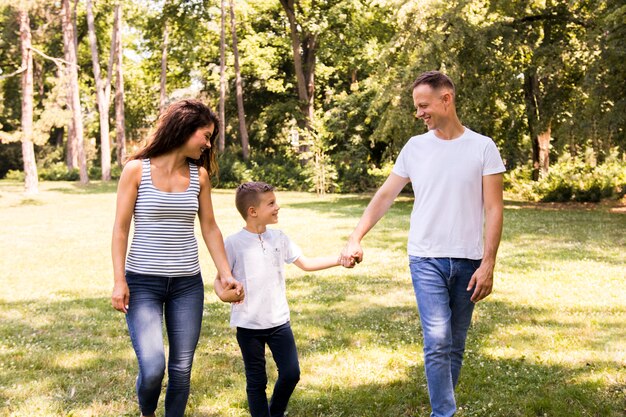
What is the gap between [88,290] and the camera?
35.4ft

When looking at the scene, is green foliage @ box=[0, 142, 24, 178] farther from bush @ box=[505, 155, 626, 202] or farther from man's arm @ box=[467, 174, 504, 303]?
man's arm @ box=[467, 174, 504, 303]

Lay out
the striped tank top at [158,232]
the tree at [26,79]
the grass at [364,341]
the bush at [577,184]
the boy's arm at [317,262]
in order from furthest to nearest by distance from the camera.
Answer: the tree at [26,79] < the bush at [577,184] < the grass at [364,341] < the boy's arm at [317,262] < the striped tank top at [158,232]

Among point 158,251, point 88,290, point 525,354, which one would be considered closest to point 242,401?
point 158,251

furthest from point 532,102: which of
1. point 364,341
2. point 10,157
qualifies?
point 10,157

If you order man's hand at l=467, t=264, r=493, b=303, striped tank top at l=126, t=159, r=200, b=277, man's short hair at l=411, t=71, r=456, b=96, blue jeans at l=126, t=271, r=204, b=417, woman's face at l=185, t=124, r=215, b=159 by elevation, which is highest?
man's short hair at l=411, t=71, r=456, b=96

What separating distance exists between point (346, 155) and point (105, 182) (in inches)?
774

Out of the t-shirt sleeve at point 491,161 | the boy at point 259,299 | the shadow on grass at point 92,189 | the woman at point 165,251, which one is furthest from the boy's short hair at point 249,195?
the shadow on grass at point 92,189

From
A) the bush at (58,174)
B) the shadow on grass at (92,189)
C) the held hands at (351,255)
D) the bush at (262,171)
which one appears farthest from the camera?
the bush at (58,174)

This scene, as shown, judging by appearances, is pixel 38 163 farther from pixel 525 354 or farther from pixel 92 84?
pixel 525 354

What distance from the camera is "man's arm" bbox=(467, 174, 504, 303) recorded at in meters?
4.07

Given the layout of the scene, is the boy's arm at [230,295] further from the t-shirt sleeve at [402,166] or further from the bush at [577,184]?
the bush at [577,184]

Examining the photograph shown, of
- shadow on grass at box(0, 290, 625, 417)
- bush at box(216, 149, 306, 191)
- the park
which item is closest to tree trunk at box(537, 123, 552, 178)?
the park

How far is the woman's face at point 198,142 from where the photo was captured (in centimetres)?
409

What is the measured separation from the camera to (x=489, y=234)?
4.14m
